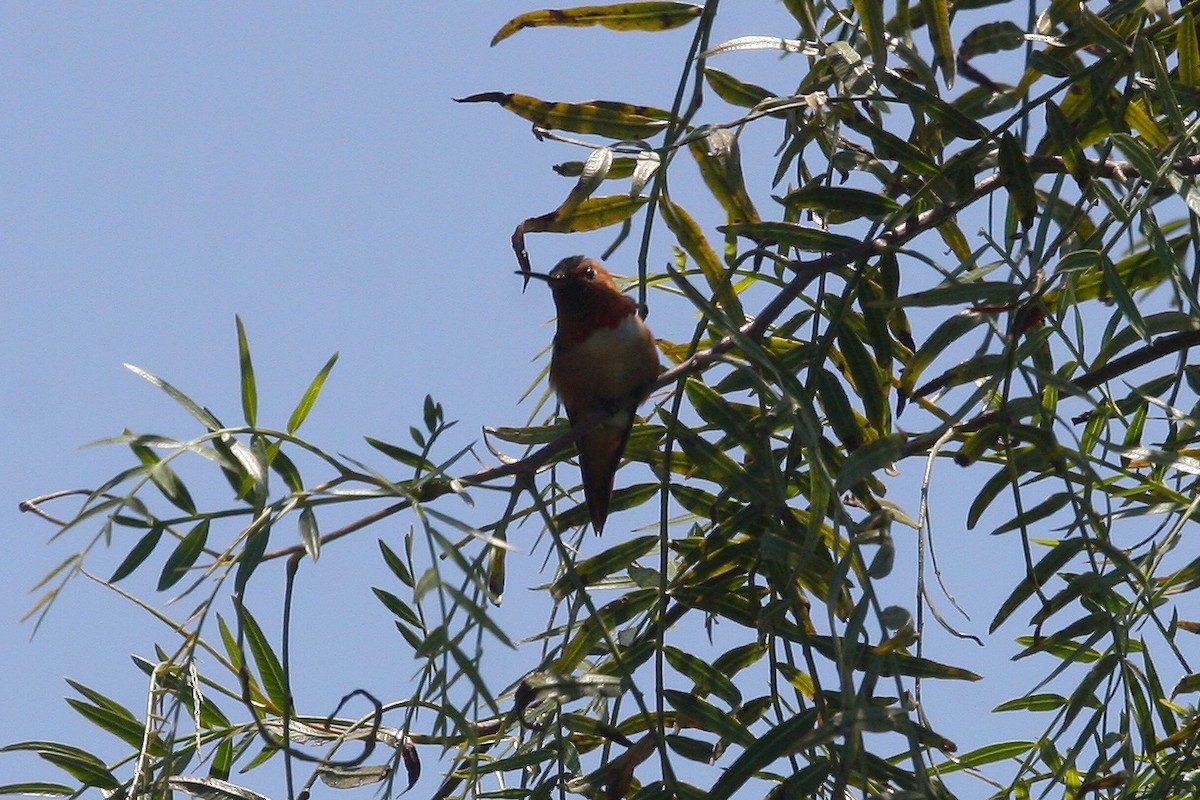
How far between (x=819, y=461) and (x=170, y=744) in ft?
3.47

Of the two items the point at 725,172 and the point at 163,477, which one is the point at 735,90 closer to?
the point at 725,172

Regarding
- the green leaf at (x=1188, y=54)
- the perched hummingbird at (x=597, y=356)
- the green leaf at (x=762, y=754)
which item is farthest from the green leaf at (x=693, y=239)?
the green leaf at (x=1188, y=54)

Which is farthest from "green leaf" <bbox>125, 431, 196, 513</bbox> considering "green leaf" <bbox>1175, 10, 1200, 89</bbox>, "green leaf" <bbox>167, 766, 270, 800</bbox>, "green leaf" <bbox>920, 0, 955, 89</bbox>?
"green leaf" <bbox>1175, 10, 1200, 89</bbox>

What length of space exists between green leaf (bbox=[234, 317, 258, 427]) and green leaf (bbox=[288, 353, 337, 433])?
97 mm

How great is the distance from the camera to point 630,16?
288 centimetres

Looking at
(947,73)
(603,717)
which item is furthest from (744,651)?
(947,73)

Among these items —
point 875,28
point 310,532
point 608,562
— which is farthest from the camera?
point 608,562

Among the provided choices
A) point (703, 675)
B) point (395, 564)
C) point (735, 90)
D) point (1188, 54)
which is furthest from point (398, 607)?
point (1188, 54)

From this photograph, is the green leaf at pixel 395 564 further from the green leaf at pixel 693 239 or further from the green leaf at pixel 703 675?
the green leaf at pixel 693 239

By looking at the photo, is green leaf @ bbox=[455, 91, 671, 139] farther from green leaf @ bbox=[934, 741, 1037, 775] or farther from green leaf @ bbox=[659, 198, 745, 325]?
green leaf @ bbox=[934, 741, 1037, 775]

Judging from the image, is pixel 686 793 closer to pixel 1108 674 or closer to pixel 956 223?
pixel 1108 674

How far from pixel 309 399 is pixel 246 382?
6.1 inches

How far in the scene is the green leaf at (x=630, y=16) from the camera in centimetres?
284

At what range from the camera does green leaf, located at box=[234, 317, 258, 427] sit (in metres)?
2.43
